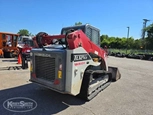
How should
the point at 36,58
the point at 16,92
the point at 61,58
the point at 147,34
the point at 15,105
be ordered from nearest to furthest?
the point at 61,58 < the point at 15,105 < the point at 36,58 < the point at 16,92 < the point at 147,34

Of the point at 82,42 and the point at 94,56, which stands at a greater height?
the point at 82,42

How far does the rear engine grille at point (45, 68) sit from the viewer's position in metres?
4.03

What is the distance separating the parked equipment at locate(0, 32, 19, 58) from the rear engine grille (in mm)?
13110

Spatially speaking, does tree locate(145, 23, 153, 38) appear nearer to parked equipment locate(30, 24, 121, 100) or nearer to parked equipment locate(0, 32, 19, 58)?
parked equipment locate(0, 32, 19, 58)

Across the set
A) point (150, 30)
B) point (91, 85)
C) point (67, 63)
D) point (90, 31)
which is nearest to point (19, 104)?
point (67, 63)

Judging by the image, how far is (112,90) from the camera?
566 cm

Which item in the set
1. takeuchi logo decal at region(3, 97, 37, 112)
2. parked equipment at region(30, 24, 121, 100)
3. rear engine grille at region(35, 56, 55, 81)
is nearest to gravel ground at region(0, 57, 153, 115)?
takeuchi logo decal at region(3, 97, 37, 112)

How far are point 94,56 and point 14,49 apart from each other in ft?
46.0

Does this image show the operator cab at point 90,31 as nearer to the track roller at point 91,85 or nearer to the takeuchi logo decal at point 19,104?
the track roller at point 91,85

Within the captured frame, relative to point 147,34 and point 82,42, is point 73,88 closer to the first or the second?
point 82,42

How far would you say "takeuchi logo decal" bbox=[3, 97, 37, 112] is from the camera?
374 cm

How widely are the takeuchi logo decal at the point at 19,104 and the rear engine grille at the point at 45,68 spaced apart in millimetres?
758

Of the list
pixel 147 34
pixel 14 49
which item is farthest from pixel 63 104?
pixel 147 34

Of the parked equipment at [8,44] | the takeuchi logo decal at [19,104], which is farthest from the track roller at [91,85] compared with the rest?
the parked equipment at [8,44]
